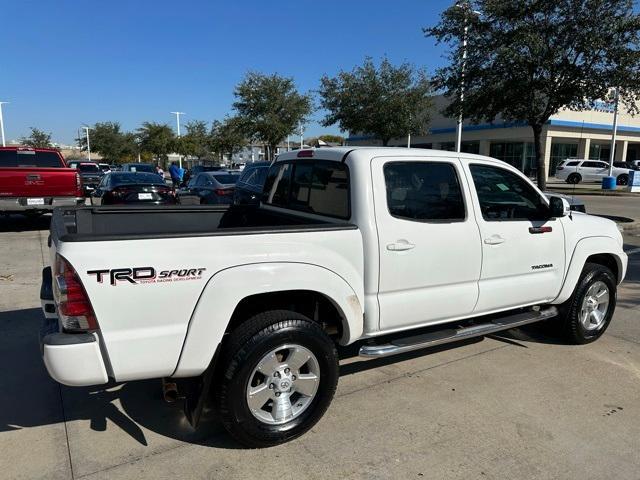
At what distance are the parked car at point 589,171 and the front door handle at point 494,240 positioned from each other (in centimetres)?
3478

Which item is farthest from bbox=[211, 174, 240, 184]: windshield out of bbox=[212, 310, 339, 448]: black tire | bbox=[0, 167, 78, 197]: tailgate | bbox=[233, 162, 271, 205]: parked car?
bbox=[212, 310, 339, 448]: black tire

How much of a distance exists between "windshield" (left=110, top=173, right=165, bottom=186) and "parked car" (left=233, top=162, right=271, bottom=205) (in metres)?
2.39

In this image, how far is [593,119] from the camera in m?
41.1

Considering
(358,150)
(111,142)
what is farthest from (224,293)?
A: (111,142)

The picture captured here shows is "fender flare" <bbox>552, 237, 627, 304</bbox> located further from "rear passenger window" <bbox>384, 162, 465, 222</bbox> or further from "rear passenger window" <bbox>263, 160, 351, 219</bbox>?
"rear passenger window" <bbox>263, 160, 351, 219</bbox>

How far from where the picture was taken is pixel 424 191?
3871 mm

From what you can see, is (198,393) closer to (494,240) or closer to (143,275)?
(143,275)

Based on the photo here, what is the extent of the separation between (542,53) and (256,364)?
1185 centimetres

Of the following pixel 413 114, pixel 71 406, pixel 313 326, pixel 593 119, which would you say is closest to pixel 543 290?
pixel 313 326

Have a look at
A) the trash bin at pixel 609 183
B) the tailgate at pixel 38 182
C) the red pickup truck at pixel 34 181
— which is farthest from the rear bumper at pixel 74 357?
the trash bin at pixel 609 183

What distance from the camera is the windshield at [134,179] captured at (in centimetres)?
1322

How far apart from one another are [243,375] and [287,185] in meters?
1.98

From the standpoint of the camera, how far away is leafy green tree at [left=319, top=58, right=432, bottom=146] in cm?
2641

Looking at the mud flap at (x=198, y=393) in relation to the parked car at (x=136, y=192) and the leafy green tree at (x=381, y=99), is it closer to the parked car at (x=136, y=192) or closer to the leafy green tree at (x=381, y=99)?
the parked car at (x=136, y=192)
